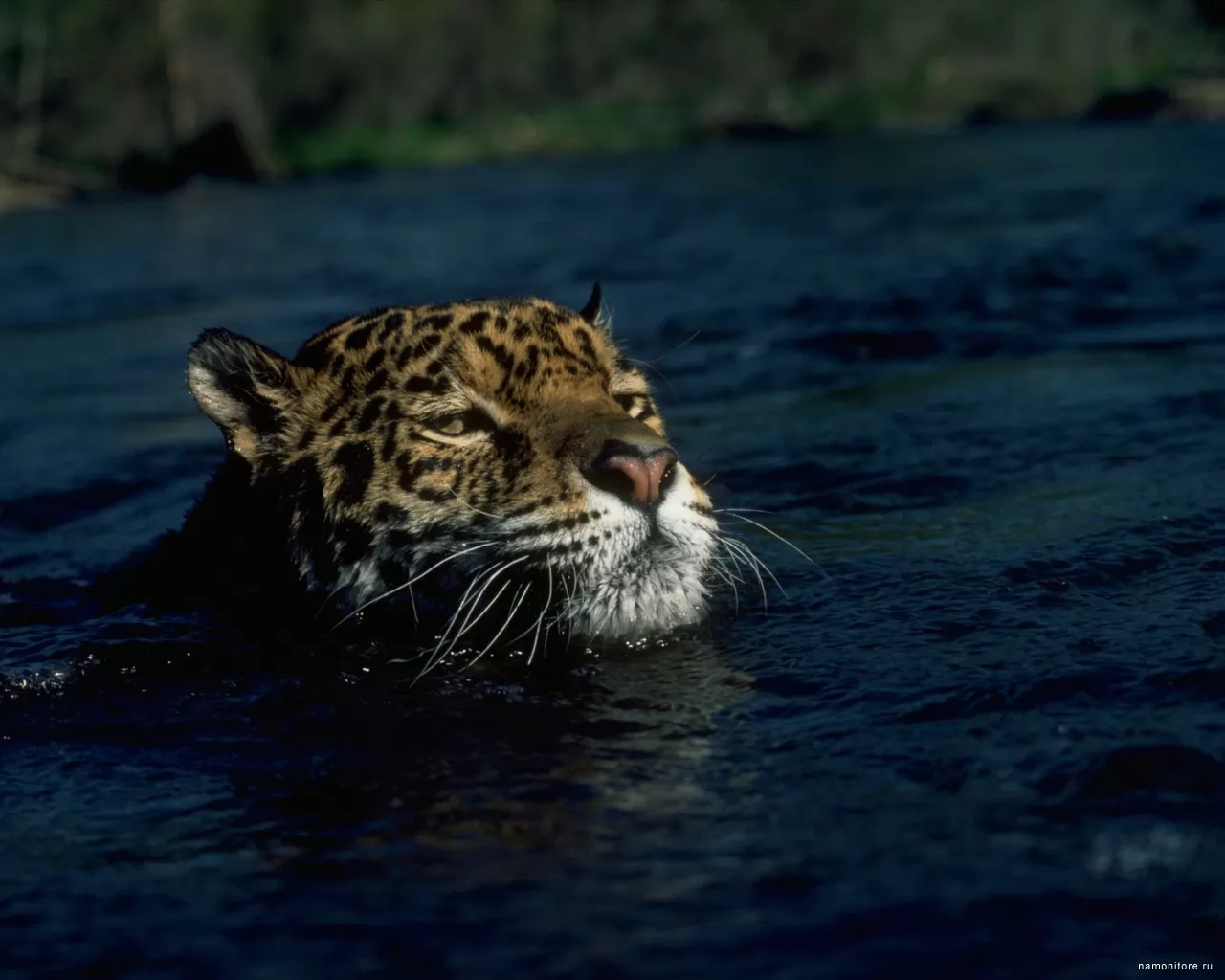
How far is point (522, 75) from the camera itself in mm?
65000

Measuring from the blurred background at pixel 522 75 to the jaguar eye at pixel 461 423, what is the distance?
36778 millimetres

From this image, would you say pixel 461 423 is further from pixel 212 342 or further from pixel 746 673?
pixel 746 673

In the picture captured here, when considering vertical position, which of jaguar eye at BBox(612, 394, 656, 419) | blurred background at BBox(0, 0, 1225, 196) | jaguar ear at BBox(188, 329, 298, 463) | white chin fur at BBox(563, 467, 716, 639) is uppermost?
blurred background at BBox(0, 0, 1225, 196)

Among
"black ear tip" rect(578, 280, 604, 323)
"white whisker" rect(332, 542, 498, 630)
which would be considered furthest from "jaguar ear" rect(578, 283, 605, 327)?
"white whisker" rect(332, 542, 498, 630)

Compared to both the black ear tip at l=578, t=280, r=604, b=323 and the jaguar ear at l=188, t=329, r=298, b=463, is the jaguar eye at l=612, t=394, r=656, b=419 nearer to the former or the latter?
the black ear tip at l=578, t=280, r=604, b=323

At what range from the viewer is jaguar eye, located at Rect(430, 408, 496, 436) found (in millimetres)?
5582

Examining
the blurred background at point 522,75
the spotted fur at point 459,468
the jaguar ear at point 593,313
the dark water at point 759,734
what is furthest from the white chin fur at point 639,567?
the blurred background at point 522,75

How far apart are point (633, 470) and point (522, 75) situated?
62.2 m

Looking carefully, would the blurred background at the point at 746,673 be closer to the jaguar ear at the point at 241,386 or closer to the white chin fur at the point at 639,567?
the white chin fur at the point at 639,567

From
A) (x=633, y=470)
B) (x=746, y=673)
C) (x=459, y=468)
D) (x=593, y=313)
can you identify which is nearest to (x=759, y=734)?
(x=746, y=673)

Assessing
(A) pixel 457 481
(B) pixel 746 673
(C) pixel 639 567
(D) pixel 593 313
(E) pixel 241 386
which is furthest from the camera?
(D) pixel 593 313

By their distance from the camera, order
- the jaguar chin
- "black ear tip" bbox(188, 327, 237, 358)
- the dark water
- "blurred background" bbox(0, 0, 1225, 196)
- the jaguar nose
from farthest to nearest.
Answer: "blurred background" bbox(0, 0, 1225, 196) → "black ear tip" bbox(188, 327, 237, 358) → the jaguar chin → the jaguar nose → the dark water

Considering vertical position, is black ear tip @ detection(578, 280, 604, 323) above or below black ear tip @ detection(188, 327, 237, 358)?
below

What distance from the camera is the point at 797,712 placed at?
4.91 metres
